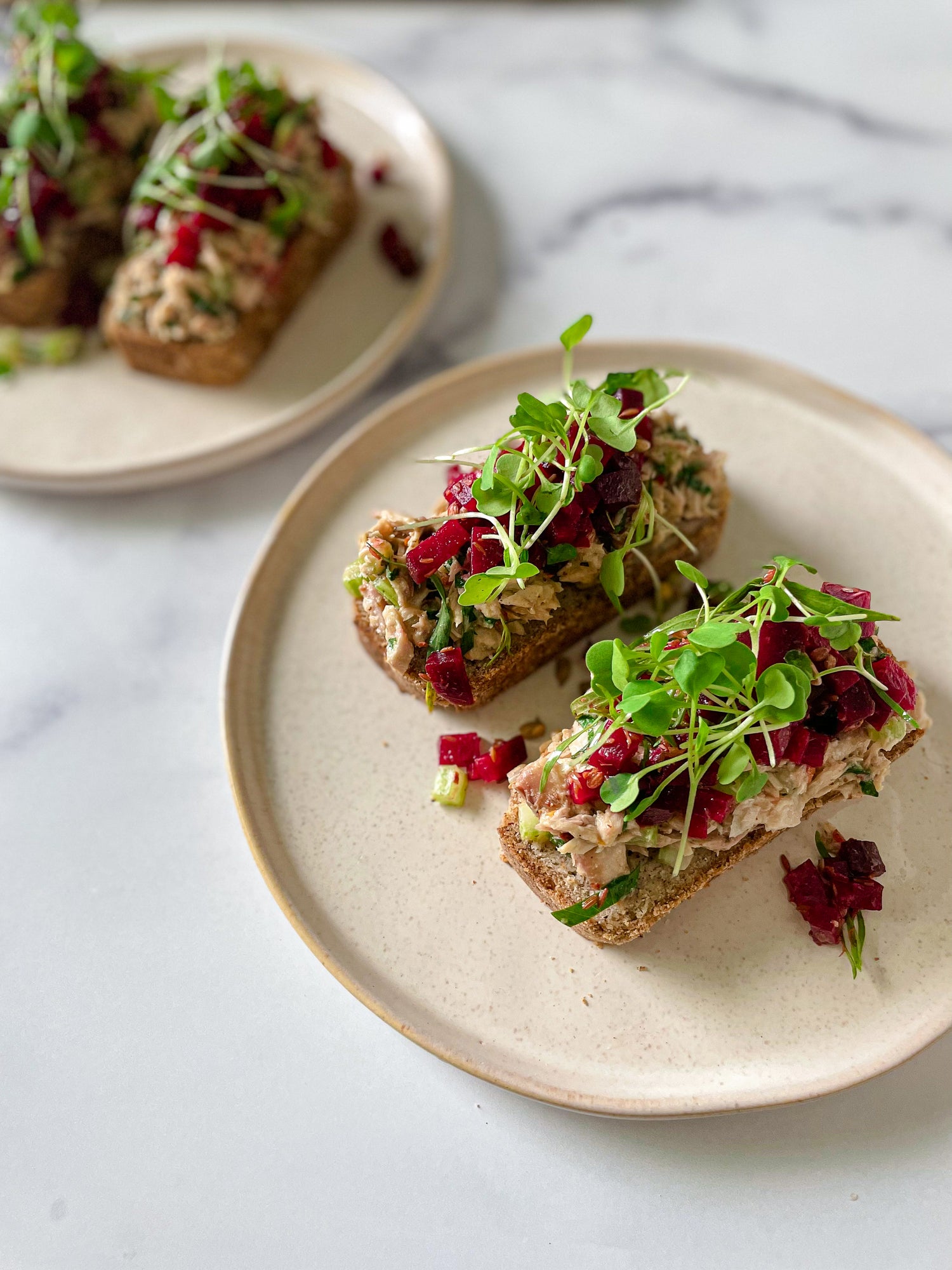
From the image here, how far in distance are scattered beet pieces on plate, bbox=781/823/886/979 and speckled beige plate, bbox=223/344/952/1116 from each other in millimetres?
56

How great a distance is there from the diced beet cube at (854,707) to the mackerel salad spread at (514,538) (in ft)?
2.22

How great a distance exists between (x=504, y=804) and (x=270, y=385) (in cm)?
196

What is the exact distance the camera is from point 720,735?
2605 mm

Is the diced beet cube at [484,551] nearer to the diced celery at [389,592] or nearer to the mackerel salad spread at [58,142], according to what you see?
the diced celery at [389,592]

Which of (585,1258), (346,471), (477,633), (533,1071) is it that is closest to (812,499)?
(477,633)

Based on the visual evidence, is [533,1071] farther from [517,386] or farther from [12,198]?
[12,198]

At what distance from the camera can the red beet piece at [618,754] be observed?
2.64 m

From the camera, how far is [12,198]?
4.03 metres

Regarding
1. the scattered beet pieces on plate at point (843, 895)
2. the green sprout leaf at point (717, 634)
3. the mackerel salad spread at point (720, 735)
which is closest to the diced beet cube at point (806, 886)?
the scattered beet pieces on plate at point (843, 895)

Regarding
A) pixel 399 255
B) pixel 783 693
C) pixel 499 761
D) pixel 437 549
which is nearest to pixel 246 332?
pixel 399 255

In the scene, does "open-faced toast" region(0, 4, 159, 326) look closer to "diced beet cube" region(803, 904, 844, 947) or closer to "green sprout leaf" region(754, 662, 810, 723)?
"green sprout leaf" region(754, 662, 810, 723)

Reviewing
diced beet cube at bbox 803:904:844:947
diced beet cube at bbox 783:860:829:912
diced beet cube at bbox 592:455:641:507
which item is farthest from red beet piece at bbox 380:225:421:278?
diced beet cube at bbox 803:904:844:947

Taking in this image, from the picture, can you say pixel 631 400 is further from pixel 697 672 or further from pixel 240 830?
pixel 240 830

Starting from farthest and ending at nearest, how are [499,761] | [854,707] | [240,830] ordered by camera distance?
1. [240,830]
2. [499,761]
3. [854,707]
